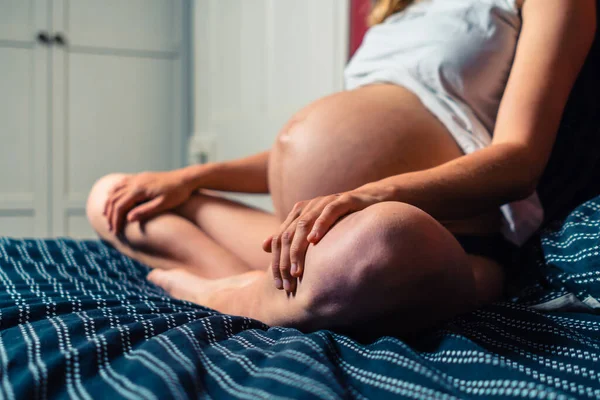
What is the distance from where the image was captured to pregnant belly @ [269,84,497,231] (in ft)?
2.74

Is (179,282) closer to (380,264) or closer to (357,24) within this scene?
(380,264)

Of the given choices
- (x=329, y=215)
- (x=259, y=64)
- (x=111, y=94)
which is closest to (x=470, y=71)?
(x=329, y=215)

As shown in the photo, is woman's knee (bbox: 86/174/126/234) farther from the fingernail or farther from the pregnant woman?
the fingernail

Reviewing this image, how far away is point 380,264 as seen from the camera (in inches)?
21.8

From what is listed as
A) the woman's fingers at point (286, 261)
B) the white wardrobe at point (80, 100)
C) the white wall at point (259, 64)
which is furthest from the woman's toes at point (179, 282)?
the white wardrobe at point (80, 100)

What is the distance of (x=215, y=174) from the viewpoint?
46.1 inches

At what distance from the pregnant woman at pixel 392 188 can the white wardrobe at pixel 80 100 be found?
5.67 feet

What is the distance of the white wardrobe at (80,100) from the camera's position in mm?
2684

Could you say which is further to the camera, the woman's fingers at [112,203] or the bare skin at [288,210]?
the woman's fingers at [112,203]

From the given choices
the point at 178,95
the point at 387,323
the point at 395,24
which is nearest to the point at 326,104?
the point at 395,24

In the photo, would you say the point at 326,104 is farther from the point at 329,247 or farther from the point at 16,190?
the point at 16,190

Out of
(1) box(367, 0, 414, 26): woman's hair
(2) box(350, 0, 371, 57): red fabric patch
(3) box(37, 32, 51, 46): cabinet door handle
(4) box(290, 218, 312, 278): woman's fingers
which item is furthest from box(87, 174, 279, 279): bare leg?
(3) box(37, 32, 51, 46): cabinet door handle

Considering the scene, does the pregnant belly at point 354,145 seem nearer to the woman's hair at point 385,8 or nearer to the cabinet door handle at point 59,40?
the woman's hair at point 385,8

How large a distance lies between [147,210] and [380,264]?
2.08 ft
